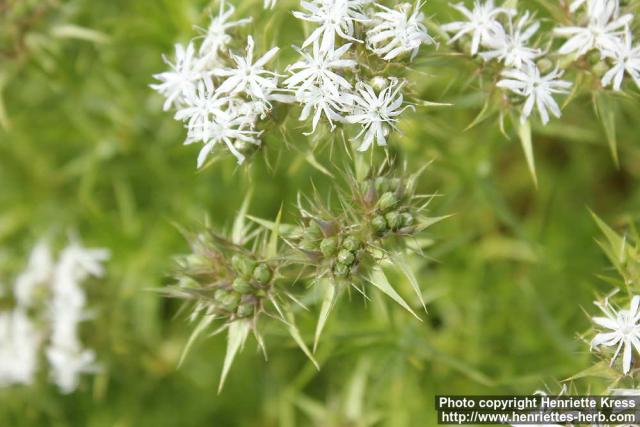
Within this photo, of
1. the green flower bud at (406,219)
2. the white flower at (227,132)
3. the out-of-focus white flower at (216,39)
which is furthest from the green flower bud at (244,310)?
the out-of-focus white flower at (216,39)

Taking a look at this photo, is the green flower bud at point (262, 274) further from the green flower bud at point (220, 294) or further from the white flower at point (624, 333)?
the white flower at point (624, 333)

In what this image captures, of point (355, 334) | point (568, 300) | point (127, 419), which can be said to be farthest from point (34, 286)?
point (568, 300)

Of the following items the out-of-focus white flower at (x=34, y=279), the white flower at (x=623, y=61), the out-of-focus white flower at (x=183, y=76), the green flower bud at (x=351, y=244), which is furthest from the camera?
the out-of-focus white flower at (x=34, y=279)

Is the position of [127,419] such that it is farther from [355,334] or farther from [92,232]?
[355,334]

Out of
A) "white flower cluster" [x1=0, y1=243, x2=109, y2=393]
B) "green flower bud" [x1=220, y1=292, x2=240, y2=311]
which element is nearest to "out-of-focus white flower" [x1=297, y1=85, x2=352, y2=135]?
"green flower bud" [x1=220, y1=292, x2=240, y2=311]

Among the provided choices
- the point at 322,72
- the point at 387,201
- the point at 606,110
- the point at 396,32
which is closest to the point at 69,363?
the point at 387,201

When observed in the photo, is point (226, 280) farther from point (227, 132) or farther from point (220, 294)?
point (227, 132)
